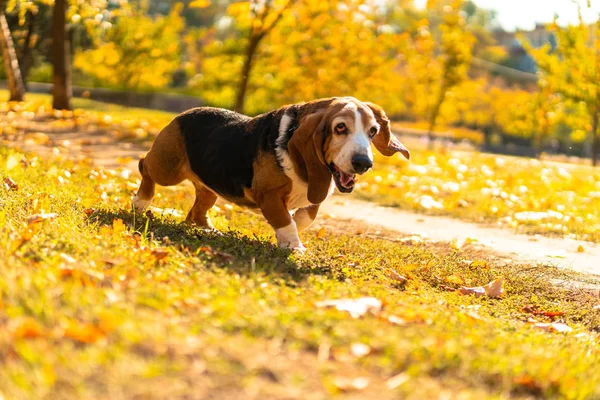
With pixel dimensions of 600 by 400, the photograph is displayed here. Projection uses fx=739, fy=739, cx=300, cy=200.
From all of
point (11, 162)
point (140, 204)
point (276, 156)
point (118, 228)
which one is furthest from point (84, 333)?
point (11, 162)

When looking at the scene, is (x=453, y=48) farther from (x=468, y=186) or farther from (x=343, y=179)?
(x=343, y=179)

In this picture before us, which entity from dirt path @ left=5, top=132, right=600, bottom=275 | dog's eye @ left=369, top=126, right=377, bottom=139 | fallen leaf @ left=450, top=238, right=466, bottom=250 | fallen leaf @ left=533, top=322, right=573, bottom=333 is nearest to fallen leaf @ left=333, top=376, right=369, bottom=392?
fallen leaf @ left=533, top=322, right=573, bottom=333

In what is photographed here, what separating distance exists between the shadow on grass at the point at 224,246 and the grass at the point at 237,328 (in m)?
0.03

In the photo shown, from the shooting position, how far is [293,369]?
2.53 metres

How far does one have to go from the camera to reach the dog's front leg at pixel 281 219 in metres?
5.41

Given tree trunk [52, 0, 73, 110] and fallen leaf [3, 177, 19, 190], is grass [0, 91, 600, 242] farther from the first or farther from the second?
fallen leaf [3, 177, 19, 190]

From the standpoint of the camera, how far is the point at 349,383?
2455mm

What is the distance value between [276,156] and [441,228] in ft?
12.5

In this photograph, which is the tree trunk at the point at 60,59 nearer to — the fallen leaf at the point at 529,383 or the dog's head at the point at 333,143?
the dog's head at the point at 333,143

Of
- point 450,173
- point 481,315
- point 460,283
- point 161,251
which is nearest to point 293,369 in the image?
point 161,251

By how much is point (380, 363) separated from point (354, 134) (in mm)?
2516

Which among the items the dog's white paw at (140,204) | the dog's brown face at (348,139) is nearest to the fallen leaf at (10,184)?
the dog's white paw at (140,204)

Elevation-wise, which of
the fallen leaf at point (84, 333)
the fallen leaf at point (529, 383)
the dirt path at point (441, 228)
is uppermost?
the fallen leaf at point (84, 333)

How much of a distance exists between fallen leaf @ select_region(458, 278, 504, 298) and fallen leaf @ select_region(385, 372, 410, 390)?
2703 millimetres
